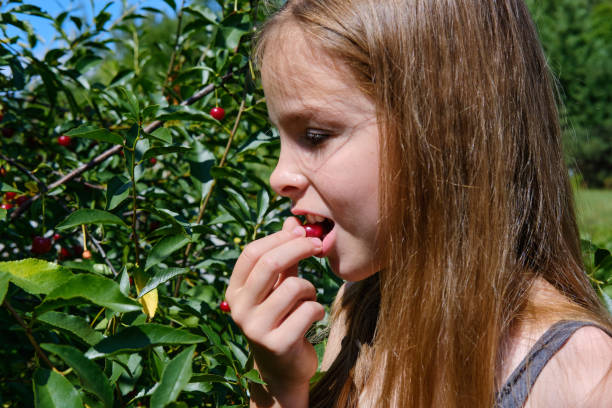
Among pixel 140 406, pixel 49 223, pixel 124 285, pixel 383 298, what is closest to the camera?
pixel 124 285

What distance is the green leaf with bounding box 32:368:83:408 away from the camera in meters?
0.70

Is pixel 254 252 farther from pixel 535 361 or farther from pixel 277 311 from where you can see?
pixel 535 361

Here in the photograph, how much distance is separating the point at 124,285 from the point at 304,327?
0.37 m

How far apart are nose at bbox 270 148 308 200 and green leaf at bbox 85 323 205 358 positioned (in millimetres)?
505

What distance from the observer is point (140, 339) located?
2.62 feet

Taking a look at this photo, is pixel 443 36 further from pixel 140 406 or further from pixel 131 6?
pixel 131 6

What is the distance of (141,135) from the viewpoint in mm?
1321

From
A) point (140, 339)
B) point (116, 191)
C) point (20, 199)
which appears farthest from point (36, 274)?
point (20, 199)

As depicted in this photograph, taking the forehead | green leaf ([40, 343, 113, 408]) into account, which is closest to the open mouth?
the forehead

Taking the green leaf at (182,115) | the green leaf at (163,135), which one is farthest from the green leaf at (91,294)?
the green leaf at (182,115)

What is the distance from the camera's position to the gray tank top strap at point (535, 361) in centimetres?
102

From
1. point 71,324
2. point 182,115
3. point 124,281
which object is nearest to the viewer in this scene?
point 71,324

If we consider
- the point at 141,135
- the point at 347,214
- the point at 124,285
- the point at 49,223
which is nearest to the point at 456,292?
the point at 347,214

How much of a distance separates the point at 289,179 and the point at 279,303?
0.94 feet
